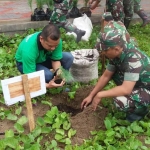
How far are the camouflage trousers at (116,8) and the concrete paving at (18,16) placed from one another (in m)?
0.90

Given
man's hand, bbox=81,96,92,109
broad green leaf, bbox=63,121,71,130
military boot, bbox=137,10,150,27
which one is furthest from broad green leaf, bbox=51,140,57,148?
military boot, bbox=137,10,150,27

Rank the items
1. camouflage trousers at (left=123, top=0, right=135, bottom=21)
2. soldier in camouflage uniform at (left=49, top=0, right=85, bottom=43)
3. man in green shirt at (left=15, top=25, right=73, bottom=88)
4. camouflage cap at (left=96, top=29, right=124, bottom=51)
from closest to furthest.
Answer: camouflage cap at (left=96, top=29, right=124, bottom=51) < man in green shirt at (left=15, top=25, right=73, bottom=88) < soldier in camouflage uniform at (left=49, top=0, right=85, bottom=43) < camouflage trousers at (left=123, top=0, right=135, bottom=21)

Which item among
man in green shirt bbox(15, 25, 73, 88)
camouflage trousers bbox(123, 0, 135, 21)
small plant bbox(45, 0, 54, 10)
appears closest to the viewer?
man in green shirt bbox(15, 25, 73, 88)

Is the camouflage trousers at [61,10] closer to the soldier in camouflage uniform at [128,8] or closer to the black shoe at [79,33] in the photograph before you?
the black shoe at [79,33]

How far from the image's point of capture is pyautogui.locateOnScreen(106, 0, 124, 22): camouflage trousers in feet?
16.5

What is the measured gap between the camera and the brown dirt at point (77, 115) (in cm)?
280

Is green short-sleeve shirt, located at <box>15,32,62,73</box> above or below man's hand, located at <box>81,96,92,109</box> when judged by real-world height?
above

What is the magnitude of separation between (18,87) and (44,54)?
0.90m

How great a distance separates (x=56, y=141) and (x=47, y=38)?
94 cm

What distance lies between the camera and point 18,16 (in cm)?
618

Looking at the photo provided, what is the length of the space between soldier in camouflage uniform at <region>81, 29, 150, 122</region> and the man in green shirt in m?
0.49

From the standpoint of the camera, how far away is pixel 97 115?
3053 millimetres

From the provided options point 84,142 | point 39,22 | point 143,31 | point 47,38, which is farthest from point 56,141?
point 143,31

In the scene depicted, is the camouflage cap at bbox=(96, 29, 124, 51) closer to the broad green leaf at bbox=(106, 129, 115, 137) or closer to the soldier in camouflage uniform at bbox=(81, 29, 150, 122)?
the soldier in camouflage uniform at bbox=(81, 29, 150, 122)
